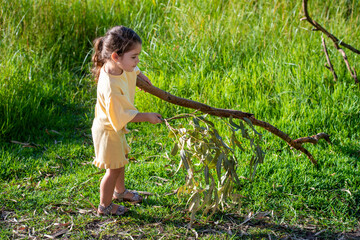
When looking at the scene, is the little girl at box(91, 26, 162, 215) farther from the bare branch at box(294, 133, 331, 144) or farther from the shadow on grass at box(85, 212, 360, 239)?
the bare branch at box(294, 133, 331, 144)

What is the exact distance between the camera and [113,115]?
3146mm

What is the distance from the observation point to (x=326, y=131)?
4.63m

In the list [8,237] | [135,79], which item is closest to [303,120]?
[135,79]

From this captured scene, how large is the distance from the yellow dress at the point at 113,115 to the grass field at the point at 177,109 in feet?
1.82

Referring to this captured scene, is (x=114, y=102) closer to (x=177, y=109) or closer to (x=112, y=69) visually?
(x=112, y=69)

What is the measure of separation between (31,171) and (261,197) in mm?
2243

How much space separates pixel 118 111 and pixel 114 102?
7cm

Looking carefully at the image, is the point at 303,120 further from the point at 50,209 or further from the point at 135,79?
the point at 50,209

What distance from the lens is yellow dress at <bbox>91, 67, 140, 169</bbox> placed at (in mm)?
3139

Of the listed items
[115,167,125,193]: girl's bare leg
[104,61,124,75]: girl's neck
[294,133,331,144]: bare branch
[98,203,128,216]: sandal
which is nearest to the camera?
[104,61,124,75]: girl's neck

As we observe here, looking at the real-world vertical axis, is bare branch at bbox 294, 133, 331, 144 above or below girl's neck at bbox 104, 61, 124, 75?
below

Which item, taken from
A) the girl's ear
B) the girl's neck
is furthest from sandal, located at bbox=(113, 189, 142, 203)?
the girl's ear

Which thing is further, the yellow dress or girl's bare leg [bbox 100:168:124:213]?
girl's bare leg [bbox 100:168:124:213]

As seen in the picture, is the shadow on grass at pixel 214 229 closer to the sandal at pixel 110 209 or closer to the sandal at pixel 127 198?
the sandal at pixel 110 209
